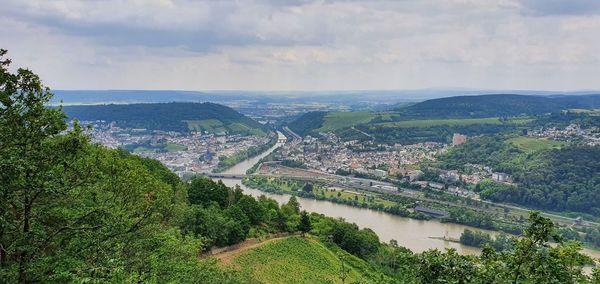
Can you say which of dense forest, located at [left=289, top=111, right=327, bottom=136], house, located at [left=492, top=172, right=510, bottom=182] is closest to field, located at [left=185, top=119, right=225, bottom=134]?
dense forest, located at [left=289, top=111, right=327, bottom=136]

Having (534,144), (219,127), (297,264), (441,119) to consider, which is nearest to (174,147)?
(219,127)

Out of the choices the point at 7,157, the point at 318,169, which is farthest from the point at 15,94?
the point at 318,169

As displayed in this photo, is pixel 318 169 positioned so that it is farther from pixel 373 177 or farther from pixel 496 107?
pixel 496 107

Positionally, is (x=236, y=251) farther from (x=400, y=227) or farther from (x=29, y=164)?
(x=400, y=227)

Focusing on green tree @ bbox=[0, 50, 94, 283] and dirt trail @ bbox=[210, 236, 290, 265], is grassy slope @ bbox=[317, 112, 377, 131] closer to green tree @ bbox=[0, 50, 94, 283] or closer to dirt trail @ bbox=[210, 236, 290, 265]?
dirt trail @ bbox=[210, 236, 290, 265]

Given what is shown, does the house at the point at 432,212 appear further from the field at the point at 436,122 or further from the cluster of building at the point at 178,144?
the field at the point at 436,122
